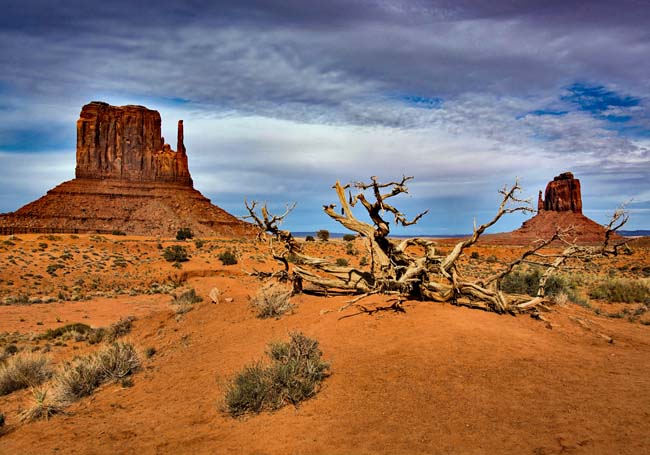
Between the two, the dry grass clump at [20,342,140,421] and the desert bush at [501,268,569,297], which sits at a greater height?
the desert bush at [501,268,569,297]

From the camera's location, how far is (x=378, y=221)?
11641 millimetres

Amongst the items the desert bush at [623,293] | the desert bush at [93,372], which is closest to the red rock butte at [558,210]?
the desert bush at [623,293]

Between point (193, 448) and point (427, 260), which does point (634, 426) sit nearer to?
point (193, 448)

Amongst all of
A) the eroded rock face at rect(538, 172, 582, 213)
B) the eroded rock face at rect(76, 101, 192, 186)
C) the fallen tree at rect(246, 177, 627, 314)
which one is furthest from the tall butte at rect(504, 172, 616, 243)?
the fallen tree at rect(246, 177, 627, 314)

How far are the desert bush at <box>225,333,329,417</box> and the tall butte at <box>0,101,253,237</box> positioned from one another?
6731 centimetres

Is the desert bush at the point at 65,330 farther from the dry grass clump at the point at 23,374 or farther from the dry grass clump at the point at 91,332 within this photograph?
the dry grass clump at the point at 23,374

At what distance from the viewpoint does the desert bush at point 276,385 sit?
6.32m

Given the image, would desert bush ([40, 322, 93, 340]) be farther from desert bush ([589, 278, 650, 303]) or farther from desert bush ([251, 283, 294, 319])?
desert bush ([589, 278, 650, 303])

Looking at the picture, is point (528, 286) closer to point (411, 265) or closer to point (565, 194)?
point (411, 265)

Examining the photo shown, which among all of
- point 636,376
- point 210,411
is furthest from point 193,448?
point 636,376

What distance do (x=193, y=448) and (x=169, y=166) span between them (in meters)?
103

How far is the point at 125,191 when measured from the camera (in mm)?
88188

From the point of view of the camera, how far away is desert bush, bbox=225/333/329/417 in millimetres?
6316

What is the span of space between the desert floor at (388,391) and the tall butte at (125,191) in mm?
64303
